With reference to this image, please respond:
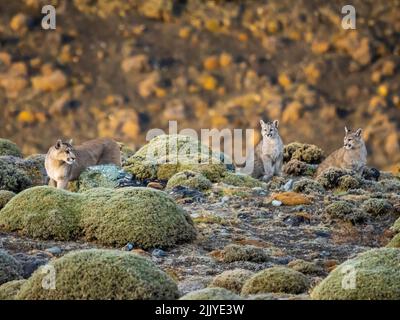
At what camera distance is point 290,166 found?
95.2ft

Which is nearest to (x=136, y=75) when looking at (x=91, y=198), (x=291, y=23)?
(x=291, y=23)

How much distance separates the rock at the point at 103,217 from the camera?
19312 mm

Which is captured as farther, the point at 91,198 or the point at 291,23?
the point at 291,23

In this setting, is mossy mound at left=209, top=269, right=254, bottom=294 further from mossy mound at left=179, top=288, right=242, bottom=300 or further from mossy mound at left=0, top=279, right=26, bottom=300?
mossy mound at left=0, top=279, right=26, bottom=300

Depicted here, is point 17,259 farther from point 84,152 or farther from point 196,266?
point 84,152

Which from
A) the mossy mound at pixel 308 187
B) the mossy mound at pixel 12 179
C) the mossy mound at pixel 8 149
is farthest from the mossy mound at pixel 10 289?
the mossy mound at pixel 8 149

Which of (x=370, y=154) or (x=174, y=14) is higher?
(x=174, y=14)

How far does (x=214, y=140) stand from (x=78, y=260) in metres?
74.5

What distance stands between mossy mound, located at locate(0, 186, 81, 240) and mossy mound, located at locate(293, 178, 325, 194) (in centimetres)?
633

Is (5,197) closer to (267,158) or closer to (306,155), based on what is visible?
(267,158)

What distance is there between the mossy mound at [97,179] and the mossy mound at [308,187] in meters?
4.23

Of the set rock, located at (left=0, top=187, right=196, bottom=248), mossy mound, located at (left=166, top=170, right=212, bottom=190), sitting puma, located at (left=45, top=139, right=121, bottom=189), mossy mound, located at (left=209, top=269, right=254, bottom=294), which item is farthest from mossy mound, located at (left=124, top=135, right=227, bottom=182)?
mossy mound, located at (left=209, top=269, right=254, bottom=294)

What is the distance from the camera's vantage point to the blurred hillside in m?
96.9

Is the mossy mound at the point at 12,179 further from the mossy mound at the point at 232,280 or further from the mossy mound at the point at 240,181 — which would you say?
the mossy mound at the point at 232,280
